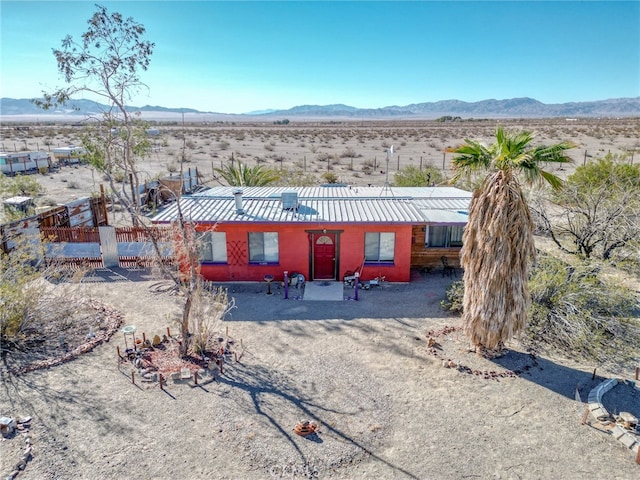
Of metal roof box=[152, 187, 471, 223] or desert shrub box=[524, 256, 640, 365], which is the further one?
metal roof box=[152, 187, 471, 223]

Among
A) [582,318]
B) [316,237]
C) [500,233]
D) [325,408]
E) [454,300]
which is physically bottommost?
[325,408]

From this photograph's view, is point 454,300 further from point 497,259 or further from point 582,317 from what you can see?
point 497,259

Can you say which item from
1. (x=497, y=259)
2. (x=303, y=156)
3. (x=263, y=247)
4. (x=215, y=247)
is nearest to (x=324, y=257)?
(x=263, y=247)

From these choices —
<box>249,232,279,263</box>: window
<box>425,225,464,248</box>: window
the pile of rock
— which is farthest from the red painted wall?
the pile of rock

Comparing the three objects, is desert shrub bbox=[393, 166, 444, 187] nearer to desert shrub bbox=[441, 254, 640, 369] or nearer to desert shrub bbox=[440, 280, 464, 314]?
desert shrub bbox=[440, 280, 464, 314]

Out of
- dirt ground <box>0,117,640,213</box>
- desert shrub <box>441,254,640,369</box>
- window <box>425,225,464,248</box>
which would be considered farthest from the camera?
dirt ground <box>0,117,640,213</box>

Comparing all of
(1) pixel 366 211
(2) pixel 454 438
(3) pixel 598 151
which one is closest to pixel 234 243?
(1) pixel 366 211

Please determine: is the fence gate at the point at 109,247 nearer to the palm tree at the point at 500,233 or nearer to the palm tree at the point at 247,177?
the palm tree at the point at 247,177
